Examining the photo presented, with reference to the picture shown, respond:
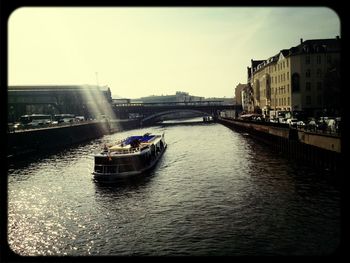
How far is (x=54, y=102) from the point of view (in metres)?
113

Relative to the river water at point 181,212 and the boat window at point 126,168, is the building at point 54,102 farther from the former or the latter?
the river water at point 181,212

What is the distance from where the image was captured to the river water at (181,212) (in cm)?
1576

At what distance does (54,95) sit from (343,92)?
11911 centimetres

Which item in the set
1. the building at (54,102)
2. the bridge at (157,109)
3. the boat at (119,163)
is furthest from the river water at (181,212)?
the bridge at (157,109)

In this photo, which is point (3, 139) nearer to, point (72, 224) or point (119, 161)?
point (72, 224)

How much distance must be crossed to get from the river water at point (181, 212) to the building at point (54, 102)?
237 ft

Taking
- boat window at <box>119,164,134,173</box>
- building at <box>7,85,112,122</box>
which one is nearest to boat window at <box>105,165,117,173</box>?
boat window at <box>119,164,134,173</box>

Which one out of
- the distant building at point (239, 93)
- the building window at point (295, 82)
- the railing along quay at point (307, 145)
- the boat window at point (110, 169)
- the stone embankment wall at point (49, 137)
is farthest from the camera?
the distant building at point (239, 93)

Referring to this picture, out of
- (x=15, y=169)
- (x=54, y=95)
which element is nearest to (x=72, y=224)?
(x=15, y=169)

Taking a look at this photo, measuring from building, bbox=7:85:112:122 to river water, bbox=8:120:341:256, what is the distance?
237ft

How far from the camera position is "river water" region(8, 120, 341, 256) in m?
15.8

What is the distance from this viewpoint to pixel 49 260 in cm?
453

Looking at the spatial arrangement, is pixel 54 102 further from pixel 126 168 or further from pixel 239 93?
pixel 239 93

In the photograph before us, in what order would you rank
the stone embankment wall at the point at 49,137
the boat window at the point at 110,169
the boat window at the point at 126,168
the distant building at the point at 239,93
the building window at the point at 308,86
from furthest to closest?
the distant building at the point at 239,93 < the building window at the point at 308,86 < the stone embankment wall at the point at 49,137 < the boat window at the point at 126,168 < the boat window at the point at 110,169
